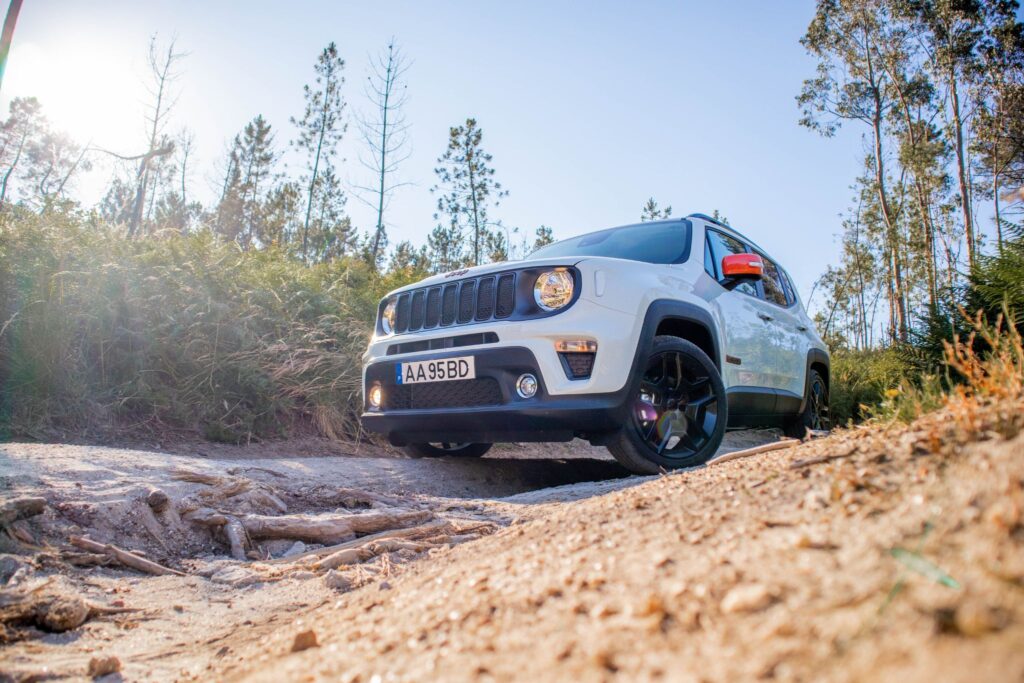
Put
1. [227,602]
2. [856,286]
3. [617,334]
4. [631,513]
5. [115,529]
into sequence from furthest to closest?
[856,286] < [617,334] < [115,529] < [227,602] < [631,513]

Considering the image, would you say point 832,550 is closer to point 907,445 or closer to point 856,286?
point 907,445

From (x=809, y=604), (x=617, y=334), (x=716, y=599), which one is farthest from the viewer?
(x=617, y=334)

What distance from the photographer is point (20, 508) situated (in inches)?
97.5

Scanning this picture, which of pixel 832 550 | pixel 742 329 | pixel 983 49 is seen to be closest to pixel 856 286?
pixel 983 49

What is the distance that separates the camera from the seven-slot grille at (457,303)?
13.7ft

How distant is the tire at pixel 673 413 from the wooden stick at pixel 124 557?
7.99 ft

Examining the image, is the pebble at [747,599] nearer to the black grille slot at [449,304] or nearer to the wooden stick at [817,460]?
the wooden stick at [817,460]

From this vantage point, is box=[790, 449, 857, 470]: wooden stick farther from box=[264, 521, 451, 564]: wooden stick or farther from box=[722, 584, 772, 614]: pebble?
box=[264, 521, 451, 564]: wooden stick

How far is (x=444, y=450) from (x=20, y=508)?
10.8 ft

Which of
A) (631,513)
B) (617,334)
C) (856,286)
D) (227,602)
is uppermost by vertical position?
(856,286)

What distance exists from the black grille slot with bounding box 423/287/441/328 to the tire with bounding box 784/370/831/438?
12.1ft

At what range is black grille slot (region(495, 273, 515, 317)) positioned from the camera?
4.14 metres

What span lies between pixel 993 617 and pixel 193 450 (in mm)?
5772

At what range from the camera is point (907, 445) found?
1654 mm
